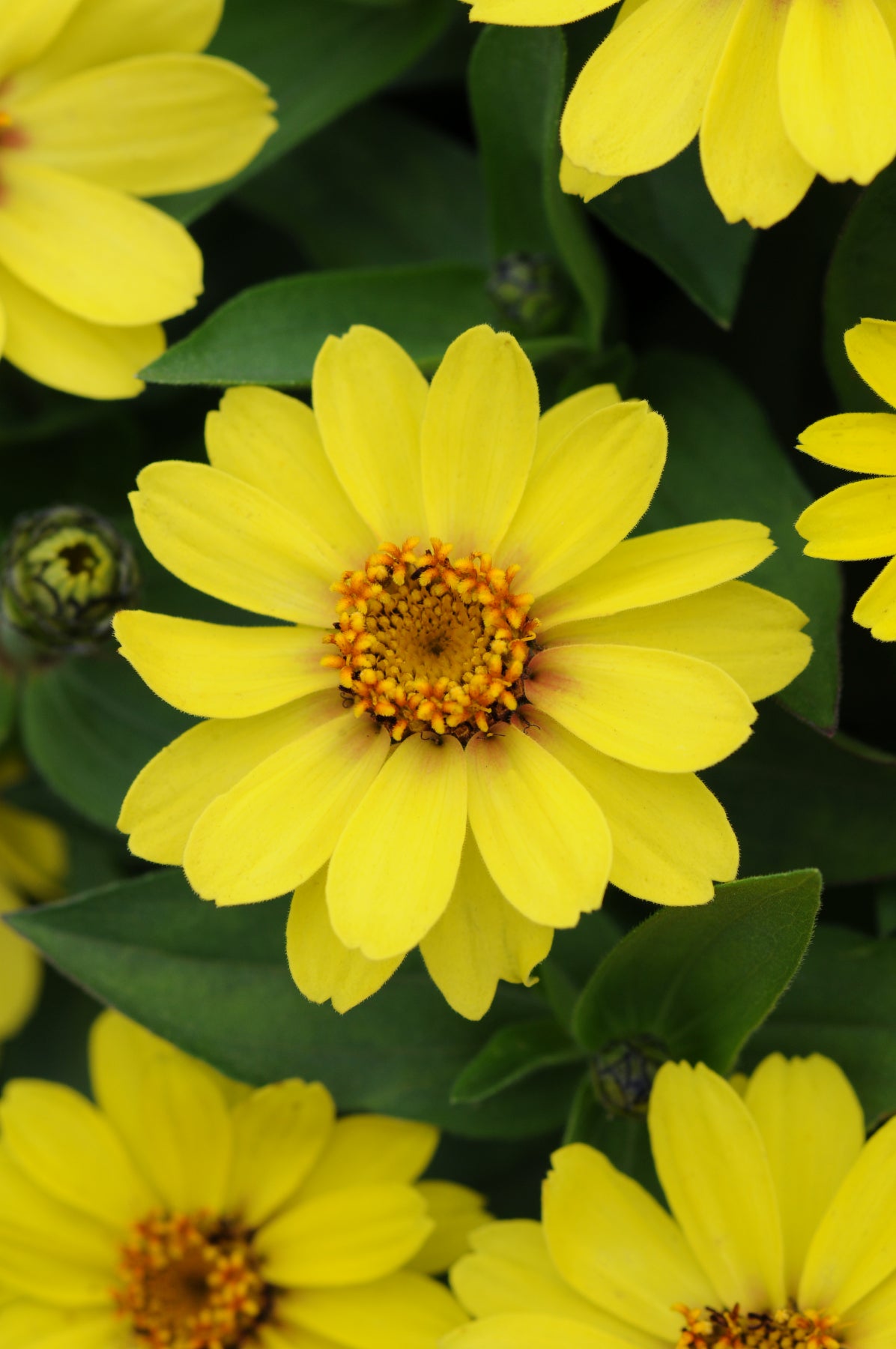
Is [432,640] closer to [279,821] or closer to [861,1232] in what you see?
[279,821]

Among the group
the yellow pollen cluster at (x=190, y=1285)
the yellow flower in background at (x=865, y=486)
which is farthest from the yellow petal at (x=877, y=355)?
the yellow pollen cluster at (x=190, y=1285)

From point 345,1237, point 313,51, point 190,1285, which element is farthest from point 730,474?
point 190,1285

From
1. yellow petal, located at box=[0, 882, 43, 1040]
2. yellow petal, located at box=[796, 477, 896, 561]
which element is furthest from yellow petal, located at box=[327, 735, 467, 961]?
yellow petal, located at box=[0, 882, 43, 1040]

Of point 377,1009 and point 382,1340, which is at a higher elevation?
point 377,1009

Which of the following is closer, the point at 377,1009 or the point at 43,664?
the point at 377,1009

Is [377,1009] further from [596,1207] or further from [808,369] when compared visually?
[808,369]

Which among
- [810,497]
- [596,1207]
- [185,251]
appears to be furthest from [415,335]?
[596,1207]
